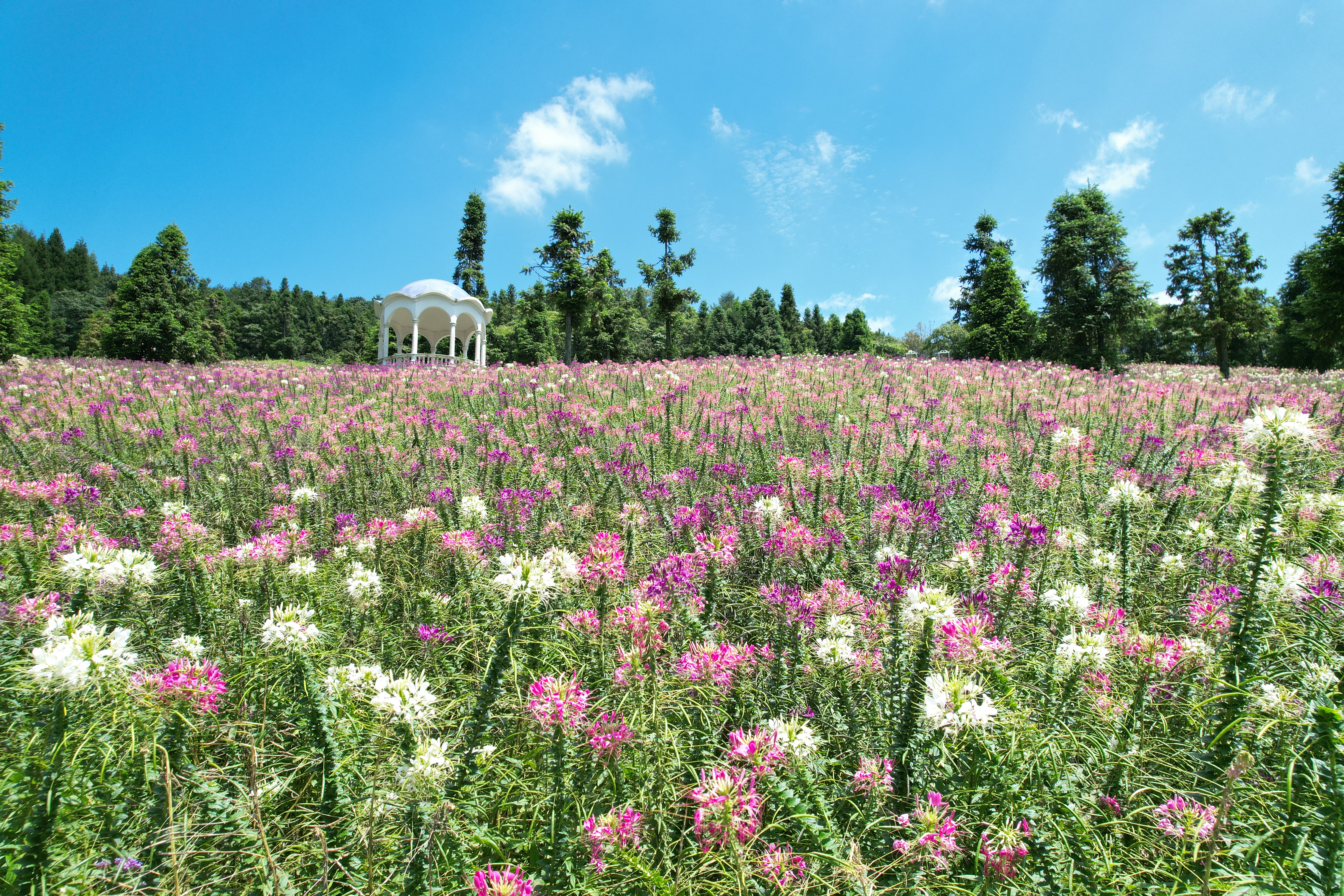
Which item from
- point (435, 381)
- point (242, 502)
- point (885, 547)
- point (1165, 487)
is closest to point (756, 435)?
point (885, 547)

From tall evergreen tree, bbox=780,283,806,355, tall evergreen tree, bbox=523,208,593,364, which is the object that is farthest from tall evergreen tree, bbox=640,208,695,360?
tall evergreen tree, bbox=780,283,806,355

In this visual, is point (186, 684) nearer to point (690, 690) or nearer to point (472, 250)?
point (690, 690)

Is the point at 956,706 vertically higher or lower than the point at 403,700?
higher

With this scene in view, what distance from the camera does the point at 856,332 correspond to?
219 feet

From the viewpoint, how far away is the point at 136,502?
4.64 m

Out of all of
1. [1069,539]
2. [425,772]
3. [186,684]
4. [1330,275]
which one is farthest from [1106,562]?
[1330,275]

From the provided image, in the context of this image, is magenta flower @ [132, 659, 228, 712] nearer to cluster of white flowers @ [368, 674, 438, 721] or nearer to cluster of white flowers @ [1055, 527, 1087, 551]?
cluster of white flowers @ [368, 674, 438, 721]

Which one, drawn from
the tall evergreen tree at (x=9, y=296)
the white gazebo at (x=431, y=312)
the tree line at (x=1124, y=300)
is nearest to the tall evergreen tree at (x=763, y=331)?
the tree line at (x=1124, y=300)

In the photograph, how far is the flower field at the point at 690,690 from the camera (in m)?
1.64

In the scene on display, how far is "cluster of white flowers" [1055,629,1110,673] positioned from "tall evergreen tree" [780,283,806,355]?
210 feet

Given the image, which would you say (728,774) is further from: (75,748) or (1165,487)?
(1165,487)

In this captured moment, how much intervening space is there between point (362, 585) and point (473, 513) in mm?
1214

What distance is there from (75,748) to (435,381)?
11213 mm

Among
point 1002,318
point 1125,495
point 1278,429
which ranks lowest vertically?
point 1125,495
